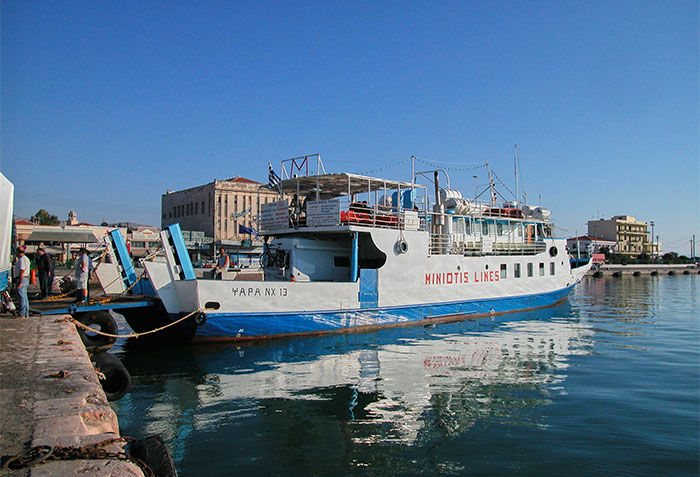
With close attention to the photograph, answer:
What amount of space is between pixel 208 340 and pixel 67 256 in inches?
1256

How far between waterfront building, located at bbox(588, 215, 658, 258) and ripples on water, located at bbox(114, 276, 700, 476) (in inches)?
3742

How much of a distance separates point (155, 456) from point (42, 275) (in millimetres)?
13576

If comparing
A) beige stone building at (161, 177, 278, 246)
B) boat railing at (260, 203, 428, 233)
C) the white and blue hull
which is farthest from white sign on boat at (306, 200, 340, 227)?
beige stone building at (161, 177, 278, 246)

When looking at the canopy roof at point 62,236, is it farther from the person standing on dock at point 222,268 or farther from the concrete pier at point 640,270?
the concrete pier at point 640,270

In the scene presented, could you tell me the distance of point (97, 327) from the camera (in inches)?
541

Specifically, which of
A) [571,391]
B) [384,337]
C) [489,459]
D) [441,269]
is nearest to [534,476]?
[489,459]

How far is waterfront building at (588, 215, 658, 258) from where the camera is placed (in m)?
101

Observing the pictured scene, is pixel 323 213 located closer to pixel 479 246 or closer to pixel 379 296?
pixel 379 296

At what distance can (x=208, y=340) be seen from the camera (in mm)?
14664

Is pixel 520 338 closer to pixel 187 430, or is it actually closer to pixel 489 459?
pixel 489 459

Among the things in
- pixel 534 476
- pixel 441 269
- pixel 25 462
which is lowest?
pixel 534 476

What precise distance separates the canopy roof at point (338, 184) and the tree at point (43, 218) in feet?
167

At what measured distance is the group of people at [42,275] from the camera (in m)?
11.0

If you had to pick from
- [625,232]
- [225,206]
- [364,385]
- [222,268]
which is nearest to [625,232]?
[625,232]
